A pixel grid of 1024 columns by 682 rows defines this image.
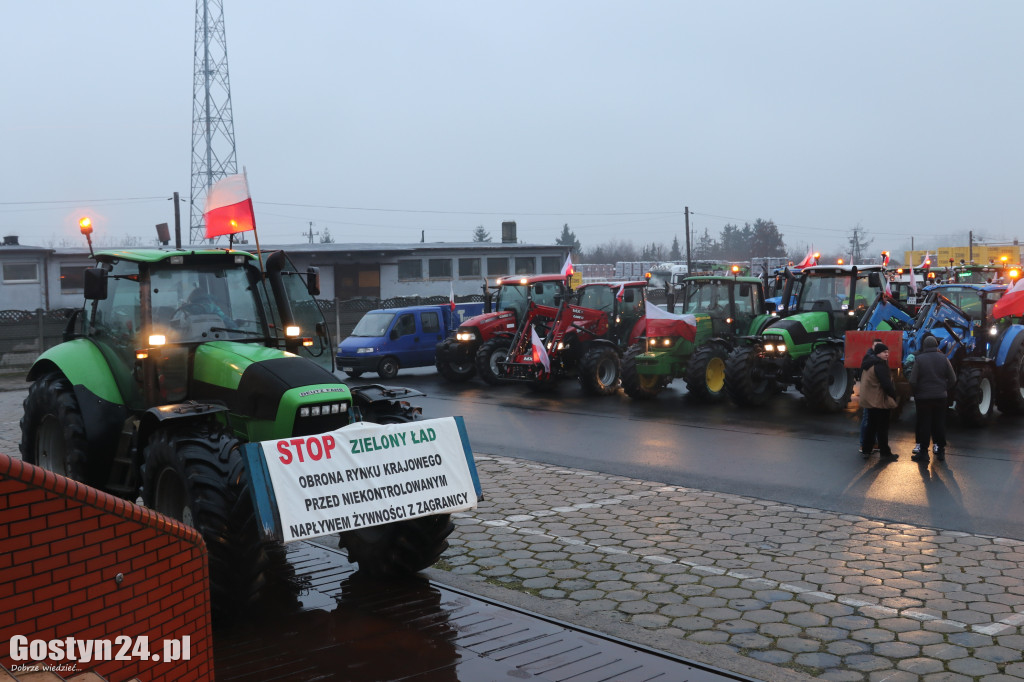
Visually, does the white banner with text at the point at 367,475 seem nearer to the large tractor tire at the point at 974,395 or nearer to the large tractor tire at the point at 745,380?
the large tractor tire at the point at 974,395

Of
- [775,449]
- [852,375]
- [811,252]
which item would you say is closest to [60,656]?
[775,449]

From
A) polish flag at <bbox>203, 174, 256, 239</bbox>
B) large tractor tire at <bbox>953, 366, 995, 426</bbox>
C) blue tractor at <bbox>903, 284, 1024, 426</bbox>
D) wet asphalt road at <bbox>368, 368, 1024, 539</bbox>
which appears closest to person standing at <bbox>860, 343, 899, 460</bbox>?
wet asphalt road at <bbox>368, 368, 1024, 539</bbox>

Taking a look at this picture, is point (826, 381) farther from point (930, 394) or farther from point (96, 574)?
point (96, 574)

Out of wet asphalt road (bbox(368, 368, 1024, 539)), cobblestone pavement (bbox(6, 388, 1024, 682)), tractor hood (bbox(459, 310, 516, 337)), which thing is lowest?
wet asphalt road (bbox(368, 368, 1024, 539))

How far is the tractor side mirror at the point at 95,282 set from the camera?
25.1 feet

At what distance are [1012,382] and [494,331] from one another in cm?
1128

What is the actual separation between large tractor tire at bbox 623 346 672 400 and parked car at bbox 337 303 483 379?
7601 mm

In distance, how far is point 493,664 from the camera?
5.54m

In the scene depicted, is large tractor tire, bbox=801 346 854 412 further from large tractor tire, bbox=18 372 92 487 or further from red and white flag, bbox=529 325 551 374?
large tractor tire, bbox=18 372 92 487

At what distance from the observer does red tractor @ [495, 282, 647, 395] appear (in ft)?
63.2

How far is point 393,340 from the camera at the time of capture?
2405cm

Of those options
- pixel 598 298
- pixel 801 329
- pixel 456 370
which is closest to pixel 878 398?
pixel 801 329

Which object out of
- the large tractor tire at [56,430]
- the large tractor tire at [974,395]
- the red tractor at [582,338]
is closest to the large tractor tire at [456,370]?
the red tractor at [582,338]

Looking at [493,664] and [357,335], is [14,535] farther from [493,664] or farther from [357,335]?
[357,335]
